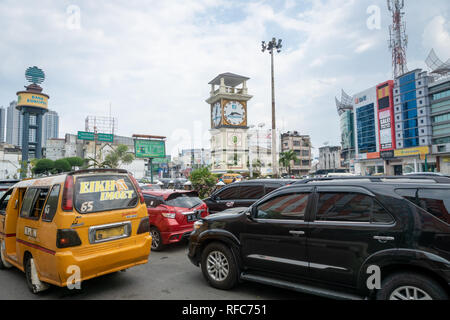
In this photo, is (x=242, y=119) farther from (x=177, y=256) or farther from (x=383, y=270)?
(x=383, y=270)

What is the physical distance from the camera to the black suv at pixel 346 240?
2818mm

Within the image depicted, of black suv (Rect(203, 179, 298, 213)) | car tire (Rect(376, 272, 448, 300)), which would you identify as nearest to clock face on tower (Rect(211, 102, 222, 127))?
black suv (Rect(203, 179, 298, 213))

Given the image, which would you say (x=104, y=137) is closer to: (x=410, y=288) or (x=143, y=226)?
(x=143, y=226)

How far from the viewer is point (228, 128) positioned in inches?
1692

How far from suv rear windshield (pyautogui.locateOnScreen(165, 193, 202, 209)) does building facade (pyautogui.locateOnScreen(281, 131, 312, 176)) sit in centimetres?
7244

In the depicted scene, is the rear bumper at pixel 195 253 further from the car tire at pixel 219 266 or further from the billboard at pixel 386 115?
the billboard at pixel 386 115

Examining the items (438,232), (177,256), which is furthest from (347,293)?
(177,256)

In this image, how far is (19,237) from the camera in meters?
4.64

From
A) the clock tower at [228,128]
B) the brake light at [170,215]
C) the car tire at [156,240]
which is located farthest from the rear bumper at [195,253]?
the clock tower at [228,128]

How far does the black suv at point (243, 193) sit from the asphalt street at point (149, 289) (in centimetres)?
311

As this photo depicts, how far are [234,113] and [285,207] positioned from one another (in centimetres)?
4044

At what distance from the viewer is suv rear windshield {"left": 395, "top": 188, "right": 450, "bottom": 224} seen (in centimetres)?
283

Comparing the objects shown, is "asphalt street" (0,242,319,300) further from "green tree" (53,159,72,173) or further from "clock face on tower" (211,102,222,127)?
"green tree" (53,159,72,173)
